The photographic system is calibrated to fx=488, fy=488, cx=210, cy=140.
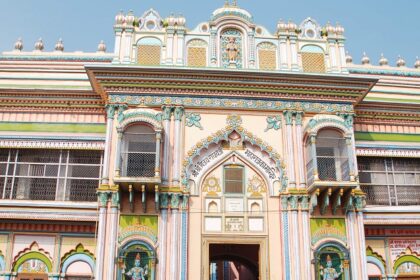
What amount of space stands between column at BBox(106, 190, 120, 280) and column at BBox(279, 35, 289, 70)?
6.97 metres

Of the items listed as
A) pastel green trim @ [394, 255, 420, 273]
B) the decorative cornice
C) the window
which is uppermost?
the decorative cornice

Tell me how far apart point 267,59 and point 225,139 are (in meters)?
3.31

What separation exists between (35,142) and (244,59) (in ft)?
24.9

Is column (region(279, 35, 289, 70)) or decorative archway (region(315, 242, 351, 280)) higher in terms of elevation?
column (region(279, 35, 289, 70))

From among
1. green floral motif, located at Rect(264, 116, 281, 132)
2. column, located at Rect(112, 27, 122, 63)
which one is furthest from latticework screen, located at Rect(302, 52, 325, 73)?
column, located at Rect(112, 27, 122, 63)

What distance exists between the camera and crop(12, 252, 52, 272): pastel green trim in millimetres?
15320

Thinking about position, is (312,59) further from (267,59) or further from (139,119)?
(139,119)

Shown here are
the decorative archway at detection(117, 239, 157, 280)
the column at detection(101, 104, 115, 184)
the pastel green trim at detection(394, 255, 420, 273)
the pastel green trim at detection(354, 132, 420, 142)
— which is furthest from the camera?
the pastel green trim at detection(354, 132, 420, 142)

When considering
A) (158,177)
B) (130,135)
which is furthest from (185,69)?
(158,177)

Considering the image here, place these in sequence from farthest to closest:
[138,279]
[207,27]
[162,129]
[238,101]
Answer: [207,27] → [238,101] → [162,129] → [138,279]

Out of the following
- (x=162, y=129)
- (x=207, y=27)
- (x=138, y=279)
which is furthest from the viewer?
(x=207, y=27)

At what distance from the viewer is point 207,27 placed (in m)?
17.1

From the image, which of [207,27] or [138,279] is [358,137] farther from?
[138,279]

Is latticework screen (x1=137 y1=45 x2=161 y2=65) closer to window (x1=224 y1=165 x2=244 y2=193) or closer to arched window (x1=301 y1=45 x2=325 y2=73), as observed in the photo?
window (x1=224 y1=165 x2=244 y2=193)
